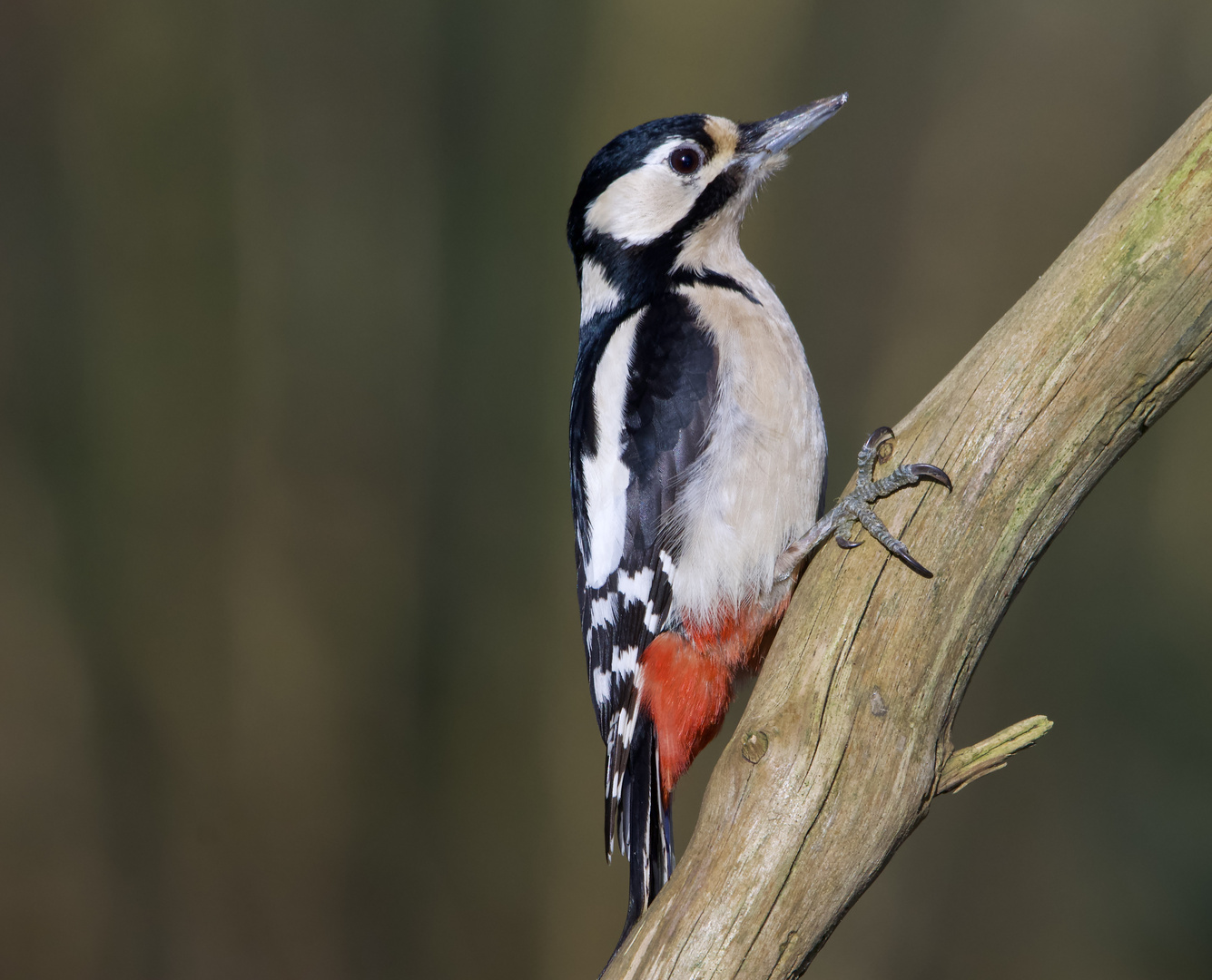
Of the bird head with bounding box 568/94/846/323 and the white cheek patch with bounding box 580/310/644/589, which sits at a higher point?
the bird head with bounding box 568/94/846/323

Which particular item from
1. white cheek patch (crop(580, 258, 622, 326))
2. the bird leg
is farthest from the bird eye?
the bird leg

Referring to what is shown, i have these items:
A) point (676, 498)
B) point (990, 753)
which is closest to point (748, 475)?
point (676, 498)

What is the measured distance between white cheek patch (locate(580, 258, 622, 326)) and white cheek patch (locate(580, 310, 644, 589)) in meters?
0.12

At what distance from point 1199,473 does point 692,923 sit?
2.17 m

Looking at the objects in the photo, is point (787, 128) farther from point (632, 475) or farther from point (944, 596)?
point (944, 596)

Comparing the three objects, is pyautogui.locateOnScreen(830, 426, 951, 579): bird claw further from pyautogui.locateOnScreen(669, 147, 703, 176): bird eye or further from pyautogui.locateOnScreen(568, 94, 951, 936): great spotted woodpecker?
pyautogui.locateOnScreen(669, 147, 703, 176): bird eye

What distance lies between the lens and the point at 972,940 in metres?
2.57

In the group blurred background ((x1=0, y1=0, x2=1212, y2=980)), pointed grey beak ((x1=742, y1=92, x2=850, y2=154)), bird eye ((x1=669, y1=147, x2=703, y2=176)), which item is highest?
pointed grey beak ((x1=742, y1=92, x2=850, y2=154))

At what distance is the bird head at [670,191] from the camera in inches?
65.8

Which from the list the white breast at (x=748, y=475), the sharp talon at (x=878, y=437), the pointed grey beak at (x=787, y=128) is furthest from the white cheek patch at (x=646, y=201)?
the sharp talon at (x=878, y=437)

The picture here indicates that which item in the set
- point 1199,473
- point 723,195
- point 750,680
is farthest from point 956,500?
point 1199,473

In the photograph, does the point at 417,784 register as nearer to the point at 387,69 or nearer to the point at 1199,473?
the point at 387,69

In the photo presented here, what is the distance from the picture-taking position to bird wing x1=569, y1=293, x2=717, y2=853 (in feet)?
4.77

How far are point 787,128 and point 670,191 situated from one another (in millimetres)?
247
